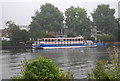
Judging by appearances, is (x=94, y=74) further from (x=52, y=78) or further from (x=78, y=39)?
(x=78, y=39)

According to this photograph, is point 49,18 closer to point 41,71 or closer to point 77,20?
point 77,20

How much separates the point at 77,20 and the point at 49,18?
27.1 feet

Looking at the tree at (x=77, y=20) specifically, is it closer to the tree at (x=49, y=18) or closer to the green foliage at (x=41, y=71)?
the tree at (x=49, y=18)

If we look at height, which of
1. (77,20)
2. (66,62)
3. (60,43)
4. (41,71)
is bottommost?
(66,62)

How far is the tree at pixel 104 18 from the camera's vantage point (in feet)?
233

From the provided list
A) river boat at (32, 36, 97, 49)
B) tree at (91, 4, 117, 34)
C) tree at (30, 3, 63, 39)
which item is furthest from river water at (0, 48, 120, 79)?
tree at (91, 4, 117, 34)

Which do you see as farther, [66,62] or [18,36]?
[18,36]

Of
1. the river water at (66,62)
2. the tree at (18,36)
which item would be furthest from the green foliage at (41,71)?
the tree at (18,36)

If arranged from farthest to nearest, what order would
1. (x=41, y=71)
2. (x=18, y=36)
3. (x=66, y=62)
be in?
1. (x=18, y=36)
2. (x=66, y=62)
3. (x=41, y=71)

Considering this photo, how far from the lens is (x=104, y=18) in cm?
7125

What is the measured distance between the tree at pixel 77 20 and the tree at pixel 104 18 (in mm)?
2951

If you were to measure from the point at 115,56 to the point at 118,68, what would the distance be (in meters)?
0.36

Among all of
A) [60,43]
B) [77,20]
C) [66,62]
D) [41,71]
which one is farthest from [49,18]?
[41,71]

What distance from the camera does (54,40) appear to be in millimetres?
49531
